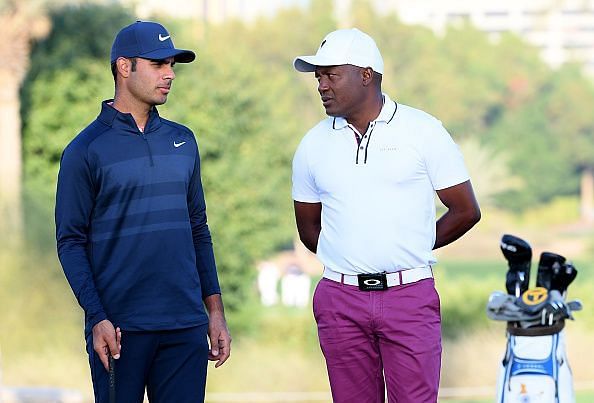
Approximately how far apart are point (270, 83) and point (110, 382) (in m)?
31.8

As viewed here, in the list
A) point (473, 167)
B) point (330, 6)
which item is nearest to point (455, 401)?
point (473, 167)

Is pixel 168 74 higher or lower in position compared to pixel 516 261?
higher

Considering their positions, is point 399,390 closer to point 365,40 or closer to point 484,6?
point 365,40

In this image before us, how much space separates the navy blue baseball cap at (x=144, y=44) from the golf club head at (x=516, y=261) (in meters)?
2.16

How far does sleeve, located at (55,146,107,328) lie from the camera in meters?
4.12

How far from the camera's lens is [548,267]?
604 centimetres

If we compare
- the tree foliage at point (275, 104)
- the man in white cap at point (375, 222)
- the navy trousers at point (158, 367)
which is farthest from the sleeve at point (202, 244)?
the tree foliage at point (275, 104)

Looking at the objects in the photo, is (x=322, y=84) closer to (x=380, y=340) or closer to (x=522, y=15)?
(x=380, y=340)

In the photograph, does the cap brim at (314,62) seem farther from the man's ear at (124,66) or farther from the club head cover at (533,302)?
the club head cover at (533,302)

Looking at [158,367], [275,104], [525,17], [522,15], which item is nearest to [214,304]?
[158,367]

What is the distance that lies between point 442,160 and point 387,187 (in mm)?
236

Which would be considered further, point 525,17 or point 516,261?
point 525,17

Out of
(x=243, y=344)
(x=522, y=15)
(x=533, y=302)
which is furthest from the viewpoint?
(x=522, y=15)

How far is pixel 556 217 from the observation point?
188ft
